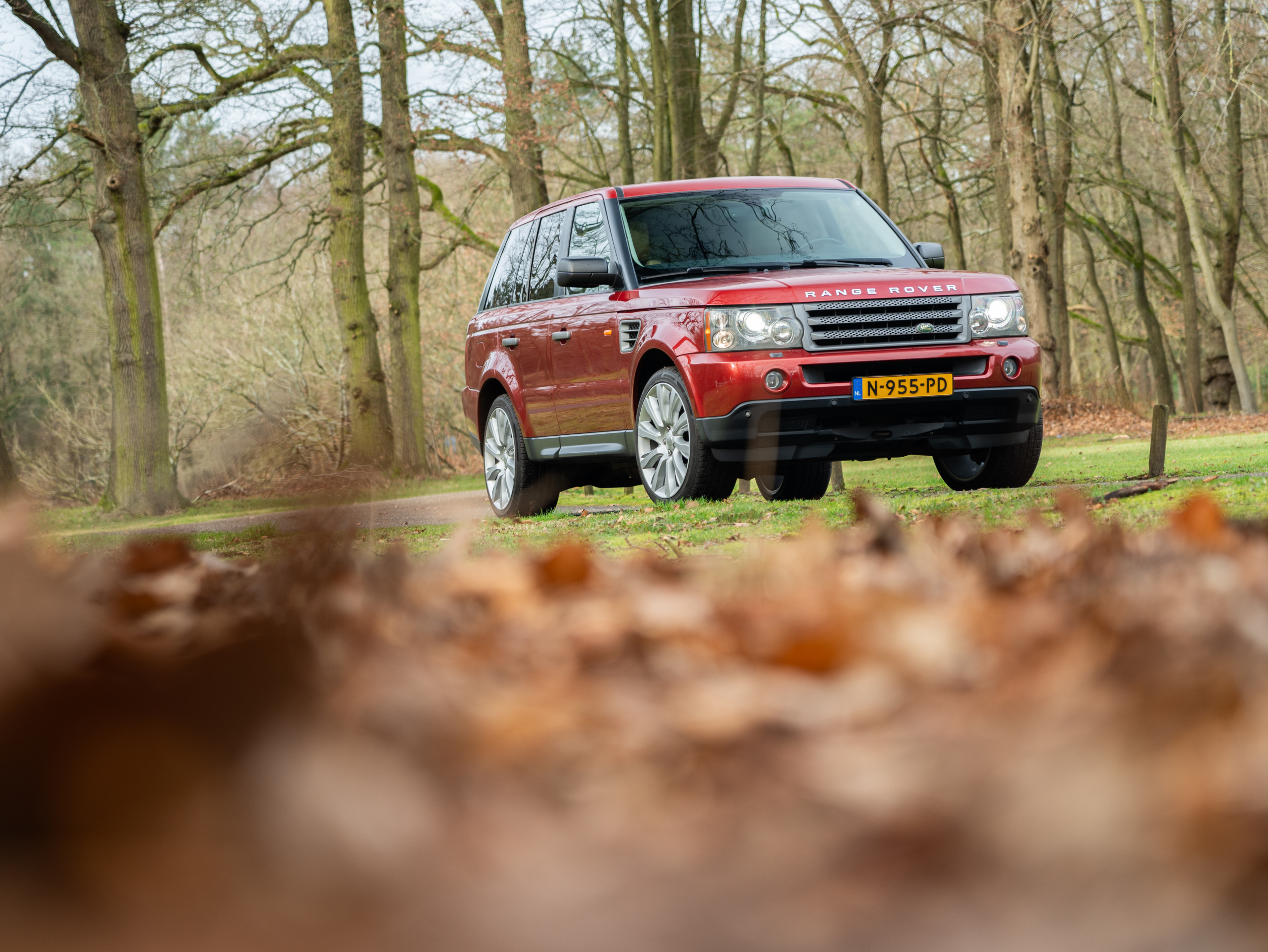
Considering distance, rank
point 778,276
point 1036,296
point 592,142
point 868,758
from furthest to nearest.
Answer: point 592,142 → point 1036,296 → point 778,276 → point 868,758

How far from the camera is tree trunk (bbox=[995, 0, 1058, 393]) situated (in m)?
24.4

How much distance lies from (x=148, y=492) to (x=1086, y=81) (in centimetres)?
2670

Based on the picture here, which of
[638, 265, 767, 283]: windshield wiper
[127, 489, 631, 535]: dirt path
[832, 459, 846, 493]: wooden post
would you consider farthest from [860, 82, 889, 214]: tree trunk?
[638, 265, 767, 283]: windshield wiper

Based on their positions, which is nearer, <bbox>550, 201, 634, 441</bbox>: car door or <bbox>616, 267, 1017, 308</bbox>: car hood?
<bbox>616, 267, 1017, 308</bbox>: car hood

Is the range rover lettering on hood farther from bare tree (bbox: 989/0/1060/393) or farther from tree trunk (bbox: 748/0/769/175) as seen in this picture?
tree trunk (bbox: 748/0/769/175)

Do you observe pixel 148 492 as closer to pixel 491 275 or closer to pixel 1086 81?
pixel 491 275

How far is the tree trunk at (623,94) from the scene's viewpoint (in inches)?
1112

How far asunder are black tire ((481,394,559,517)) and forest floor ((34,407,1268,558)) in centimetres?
25

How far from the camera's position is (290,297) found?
1374 inches

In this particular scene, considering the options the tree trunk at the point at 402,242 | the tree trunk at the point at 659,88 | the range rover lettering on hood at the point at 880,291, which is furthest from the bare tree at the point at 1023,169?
the range rover lettering on hood at the point at 880,291

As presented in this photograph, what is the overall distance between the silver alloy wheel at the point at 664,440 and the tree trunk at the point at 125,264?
11.4 metres

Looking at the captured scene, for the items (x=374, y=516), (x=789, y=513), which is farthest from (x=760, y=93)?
(x=374, y=516)

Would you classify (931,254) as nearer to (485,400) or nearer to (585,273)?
(585,273)

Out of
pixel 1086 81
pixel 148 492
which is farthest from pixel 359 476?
pixel 1086 81
